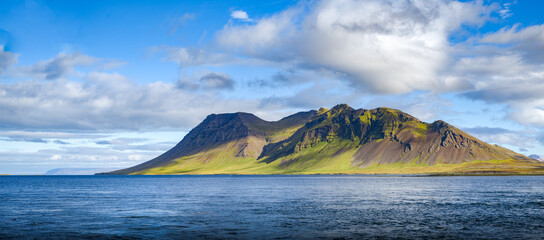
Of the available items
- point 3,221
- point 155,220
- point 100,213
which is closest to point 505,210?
point 155,220

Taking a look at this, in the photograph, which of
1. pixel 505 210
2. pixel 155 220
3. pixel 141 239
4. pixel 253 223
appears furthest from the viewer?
pixel 505 210

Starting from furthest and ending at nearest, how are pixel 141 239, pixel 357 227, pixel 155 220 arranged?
pixel 155 220 < pixel 357 227 < pixel 141 239

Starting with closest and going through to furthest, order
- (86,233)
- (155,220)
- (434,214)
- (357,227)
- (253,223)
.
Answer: (86,233) → (357,227) → (253,223) → (155,220) → (434,214)

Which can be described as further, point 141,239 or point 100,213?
point 100,213

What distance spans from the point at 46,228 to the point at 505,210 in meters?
68.0

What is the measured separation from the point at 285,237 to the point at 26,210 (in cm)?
5322

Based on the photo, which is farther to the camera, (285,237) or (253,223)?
(253,223)

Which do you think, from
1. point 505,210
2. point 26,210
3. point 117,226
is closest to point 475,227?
point 505,210

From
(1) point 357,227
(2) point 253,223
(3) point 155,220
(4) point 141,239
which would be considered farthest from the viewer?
(3) point 155,220

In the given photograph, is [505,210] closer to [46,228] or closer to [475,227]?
[475,227]

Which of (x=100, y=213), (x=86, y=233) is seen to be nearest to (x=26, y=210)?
(x=100, y=213)

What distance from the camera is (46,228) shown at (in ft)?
176

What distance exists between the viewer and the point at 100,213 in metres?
71.1

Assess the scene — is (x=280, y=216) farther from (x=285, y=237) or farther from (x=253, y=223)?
(x=285, y=237)
